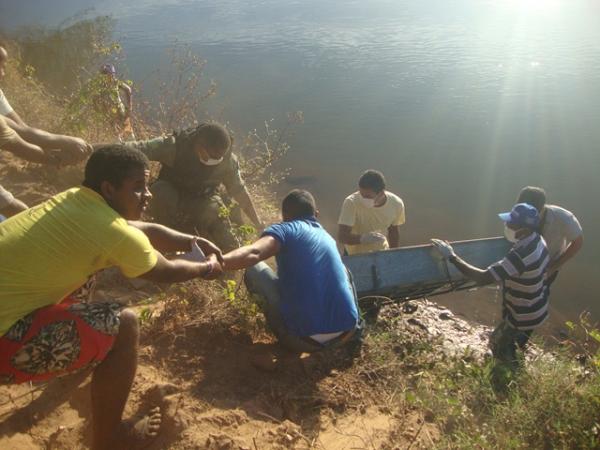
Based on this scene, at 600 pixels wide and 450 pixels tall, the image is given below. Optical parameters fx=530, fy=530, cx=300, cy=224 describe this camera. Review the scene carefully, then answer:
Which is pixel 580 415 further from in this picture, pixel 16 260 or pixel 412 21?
pixel 412 21

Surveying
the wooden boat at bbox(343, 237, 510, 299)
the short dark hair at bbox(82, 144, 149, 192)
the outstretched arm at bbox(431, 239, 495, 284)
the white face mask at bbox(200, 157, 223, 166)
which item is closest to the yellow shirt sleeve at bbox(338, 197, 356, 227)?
the wooden boat at bbox(343, 237, 510, 299)

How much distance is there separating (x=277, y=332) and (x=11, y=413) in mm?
1539

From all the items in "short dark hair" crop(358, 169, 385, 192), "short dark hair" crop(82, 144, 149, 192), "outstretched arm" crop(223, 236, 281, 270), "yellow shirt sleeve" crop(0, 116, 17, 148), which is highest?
"short dark hair" crop(82, 144, 149, 192)

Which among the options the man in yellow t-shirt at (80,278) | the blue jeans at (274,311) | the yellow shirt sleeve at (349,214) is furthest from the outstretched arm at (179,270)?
the yellow shirt sleeve at (349,214)

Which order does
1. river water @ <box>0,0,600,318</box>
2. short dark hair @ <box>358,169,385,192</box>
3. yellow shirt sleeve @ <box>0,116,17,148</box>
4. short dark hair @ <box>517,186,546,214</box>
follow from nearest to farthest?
yellow shirt sleeve @ <box>0,116,17,148</box> < short dark hair @ <box>517,186,546,214</box> < short dark hair @ <box>358,169,385,192</box> < river water @ <box>0,0,600,318</box>

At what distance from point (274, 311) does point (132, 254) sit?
1.51 meters

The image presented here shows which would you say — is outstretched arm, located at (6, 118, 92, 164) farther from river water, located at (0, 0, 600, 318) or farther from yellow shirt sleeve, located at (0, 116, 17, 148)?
river water, located at (0, 0, 600, 318)

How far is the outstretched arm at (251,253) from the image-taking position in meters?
2.96

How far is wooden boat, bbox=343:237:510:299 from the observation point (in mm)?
4699

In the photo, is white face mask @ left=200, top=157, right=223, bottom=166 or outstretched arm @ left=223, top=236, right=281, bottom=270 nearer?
outstretched arm @ left=223, top=236, right=281, bottom=270

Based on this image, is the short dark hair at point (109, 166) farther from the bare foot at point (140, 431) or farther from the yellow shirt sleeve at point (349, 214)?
the yellow shirt sleeve at point (349, 214)

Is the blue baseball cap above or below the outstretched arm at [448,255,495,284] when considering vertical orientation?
above

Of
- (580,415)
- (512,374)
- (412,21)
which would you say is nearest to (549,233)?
(512,374)

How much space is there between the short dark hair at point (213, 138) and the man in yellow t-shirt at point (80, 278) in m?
2.09
